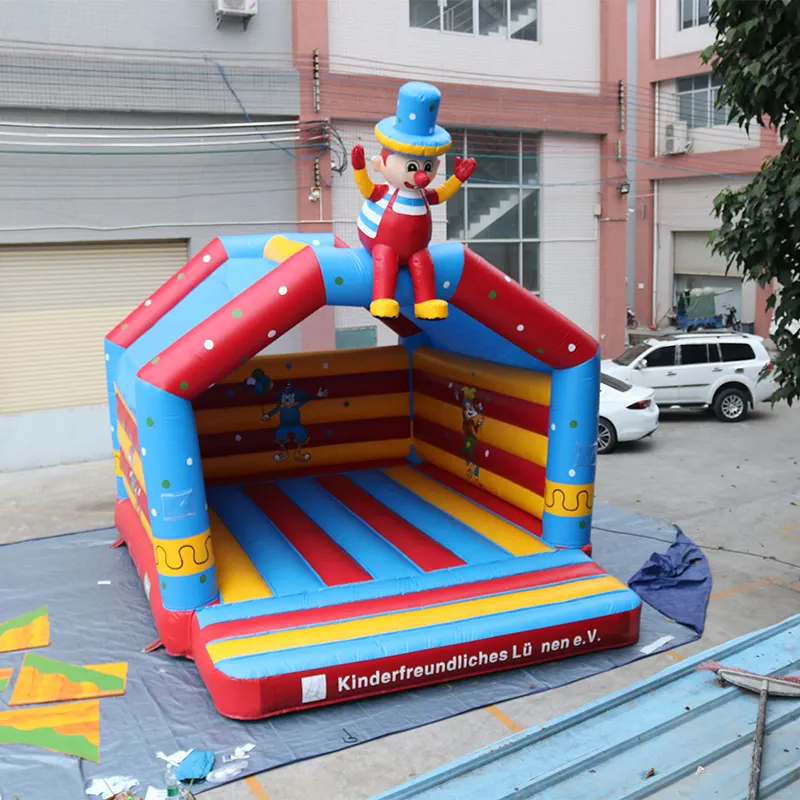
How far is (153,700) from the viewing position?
623 cm

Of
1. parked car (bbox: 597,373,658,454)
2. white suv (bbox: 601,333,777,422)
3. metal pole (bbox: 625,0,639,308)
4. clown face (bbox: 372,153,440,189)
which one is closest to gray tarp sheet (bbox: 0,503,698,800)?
clown face (bbox: 372,153,440,189)

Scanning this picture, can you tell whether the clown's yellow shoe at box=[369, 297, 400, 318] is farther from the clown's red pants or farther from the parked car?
the parked car

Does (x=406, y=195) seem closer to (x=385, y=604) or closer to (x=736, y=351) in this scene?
(x=385, y=604)

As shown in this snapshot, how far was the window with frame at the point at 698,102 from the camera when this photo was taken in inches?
1003

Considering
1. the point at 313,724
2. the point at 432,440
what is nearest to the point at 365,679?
the point at 313,724

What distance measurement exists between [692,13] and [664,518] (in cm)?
2039

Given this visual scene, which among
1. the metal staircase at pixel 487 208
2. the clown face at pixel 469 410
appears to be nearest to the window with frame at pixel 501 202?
the metal staircase at pixel 487 208

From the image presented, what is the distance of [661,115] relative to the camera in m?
27.0

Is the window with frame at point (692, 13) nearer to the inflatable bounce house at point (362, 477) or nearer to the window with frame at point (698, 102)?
the window with frame at point (698, 102)

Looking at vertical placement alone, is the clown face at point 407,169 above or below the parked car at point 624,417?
above

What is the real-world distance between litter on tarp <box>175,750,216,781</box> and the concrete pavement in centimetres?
18

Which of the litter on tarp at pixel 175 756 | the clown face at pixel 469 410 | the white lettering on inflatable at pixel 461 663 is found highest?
the clown face at pixel 469 410

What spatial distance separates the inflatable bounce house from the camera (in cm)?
613

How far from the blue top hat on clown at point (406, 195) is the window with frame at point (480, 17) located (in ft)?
33.4
